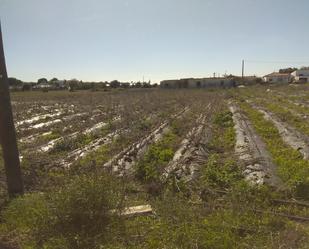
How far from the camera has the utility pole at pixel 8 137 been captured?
4898 millimetres

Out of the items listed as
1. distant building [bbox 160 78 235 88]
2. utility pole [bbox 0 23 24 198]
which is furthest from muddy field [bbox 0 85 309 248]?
distant building [bbox 160 78 235 88]

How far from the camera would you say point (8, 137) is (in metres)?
5.14

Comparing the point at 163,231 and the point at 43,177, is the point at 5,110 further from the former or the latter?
the point at 163,231

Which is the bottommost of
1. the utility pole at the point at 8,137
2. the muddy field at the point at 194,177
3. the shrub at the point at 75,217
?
the muddy field at the point at 194,177

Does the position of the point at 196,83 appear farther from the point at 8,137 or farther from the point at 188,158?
the point at 8,137

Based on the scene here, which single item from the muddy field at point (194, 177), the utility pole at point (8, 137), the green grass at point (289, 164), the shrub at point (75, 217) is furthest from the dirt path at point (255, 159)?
the utility pole at point (8, 137)

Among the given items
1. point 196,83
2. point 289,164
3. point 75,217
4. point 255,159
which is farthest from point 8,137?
point 196,83

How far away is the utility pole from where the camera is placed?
16.1 feet

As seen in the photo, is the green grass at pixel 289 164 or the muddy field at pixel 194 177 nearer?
the muddy field at pixel 194 177

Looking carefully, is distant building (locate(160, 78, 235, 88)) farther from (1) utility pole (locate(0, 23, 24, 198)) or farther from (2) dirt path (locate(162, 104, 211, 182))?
(1) utility pole (locate(0, 23, 24, 198))

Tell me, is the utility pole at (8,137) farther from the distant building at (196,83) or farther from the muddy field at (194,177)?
the distant building at (196,83)

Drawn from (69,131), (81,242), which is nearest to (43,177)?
(81,242)

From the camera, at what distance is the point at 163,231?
4.03m

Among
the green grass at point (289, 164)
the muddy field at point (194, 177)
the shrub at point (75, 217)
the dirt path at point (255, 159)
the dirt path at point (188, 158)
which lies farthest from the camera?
the dirt path at point (188, 158)
